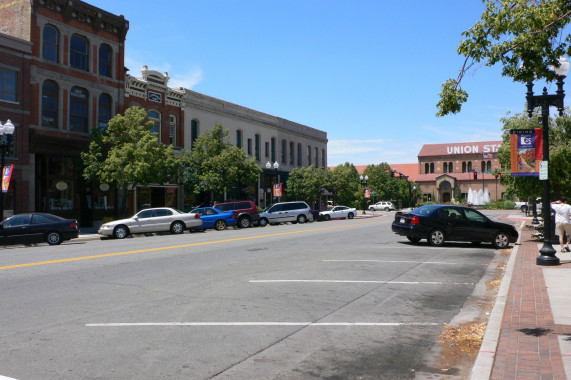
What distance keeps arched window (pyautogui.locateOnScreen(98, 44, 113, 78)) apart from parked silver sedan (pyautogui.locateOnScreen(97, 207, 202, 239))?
12198 mm

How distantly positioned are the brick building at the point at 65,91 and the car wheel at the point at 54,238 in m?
7.99

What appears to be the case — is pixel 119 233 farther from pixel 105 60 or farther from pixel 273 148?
pixel 273 148

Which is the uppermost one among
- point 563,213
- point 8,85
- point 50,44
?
point 50,44

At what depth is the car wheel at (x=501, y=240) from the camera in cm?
1770

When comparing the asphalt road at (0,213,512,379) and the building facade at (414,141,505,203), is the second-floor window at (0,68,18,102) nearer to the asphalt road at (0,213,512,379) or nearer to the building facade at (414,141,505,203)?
the asphalt road at (0,213,512,379)

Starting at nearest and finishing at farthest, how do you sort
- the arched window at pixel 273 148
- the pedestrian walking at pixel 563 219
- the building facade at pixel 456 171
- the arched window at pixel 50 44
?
the pedestrian walking at pixel 563 219 < the arched window at pixel 50 44 < the arched window at pixel 273 148 < the building facade at pixel 456 171

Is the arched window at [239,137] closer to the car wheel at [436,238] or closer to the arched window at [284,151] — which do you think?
the arched window at [284,151]

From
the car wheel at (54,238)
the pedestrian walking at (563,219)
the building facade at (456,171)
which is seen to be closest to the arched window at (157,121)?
the car wheel at (54,238)

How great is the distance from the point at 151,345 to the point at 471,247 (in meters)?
15.1

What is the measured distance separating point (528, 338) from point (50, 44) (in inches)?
1228

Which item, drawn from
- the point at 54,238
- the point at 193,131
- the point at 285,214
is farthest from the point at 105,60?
the point at 285,214

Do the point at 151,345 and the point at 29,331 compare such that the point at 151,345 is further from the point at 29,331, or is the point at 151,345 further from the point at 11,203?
the point at 11,203

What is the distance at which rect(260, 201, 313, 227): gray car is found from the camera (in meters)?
36.8

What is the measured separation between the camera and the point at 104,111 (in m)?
→ 32.9
